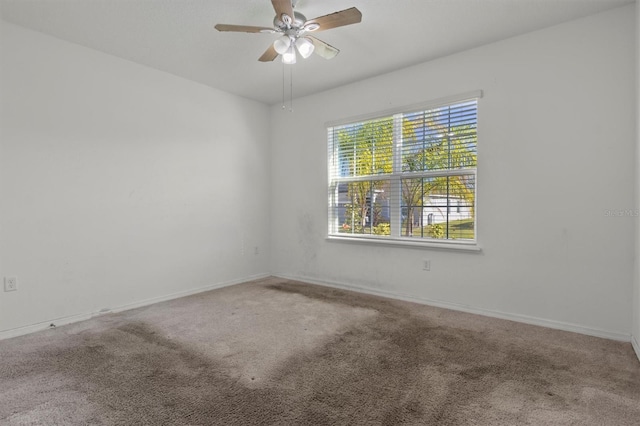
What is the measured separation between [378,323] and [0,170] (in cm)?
339

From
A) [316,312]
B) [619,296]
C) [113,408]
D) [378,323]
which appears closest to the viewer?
[113,408]

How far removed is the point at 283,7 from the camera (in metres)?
2.26

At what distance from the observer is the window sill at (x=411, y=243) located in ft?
11.2

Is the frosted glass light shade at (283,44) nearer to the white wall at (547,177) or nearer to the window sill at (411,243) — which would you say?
the white wall at (547,177)

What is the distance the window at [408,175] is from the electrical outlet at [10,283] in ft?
10.4

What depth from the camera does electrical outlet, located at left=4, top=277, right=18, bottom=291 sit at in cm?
281

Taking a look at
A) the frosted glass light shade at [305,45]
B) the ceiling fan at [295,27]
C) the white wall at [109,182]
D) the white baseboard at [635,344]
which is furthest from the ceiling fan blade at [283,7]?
the white baseboard at [635,344]

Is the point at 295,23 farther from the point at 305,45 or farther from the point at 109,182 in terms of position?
the point at 109,182

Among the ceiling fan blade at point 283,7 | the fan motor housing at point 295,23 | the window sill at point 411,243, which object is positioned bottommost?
the window sill at point 411,243

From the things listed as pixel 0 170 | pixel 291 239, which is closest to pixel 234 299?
pixel 291 239

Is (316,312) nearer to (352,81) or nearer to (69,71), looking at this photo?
(352,81)

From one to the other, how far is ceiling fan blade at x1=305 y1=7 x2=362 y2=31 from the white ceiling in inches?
10.0

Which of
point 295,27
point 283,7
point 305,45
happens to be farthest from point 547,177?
point 283,7

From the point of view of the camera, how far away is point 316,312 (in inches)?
134
